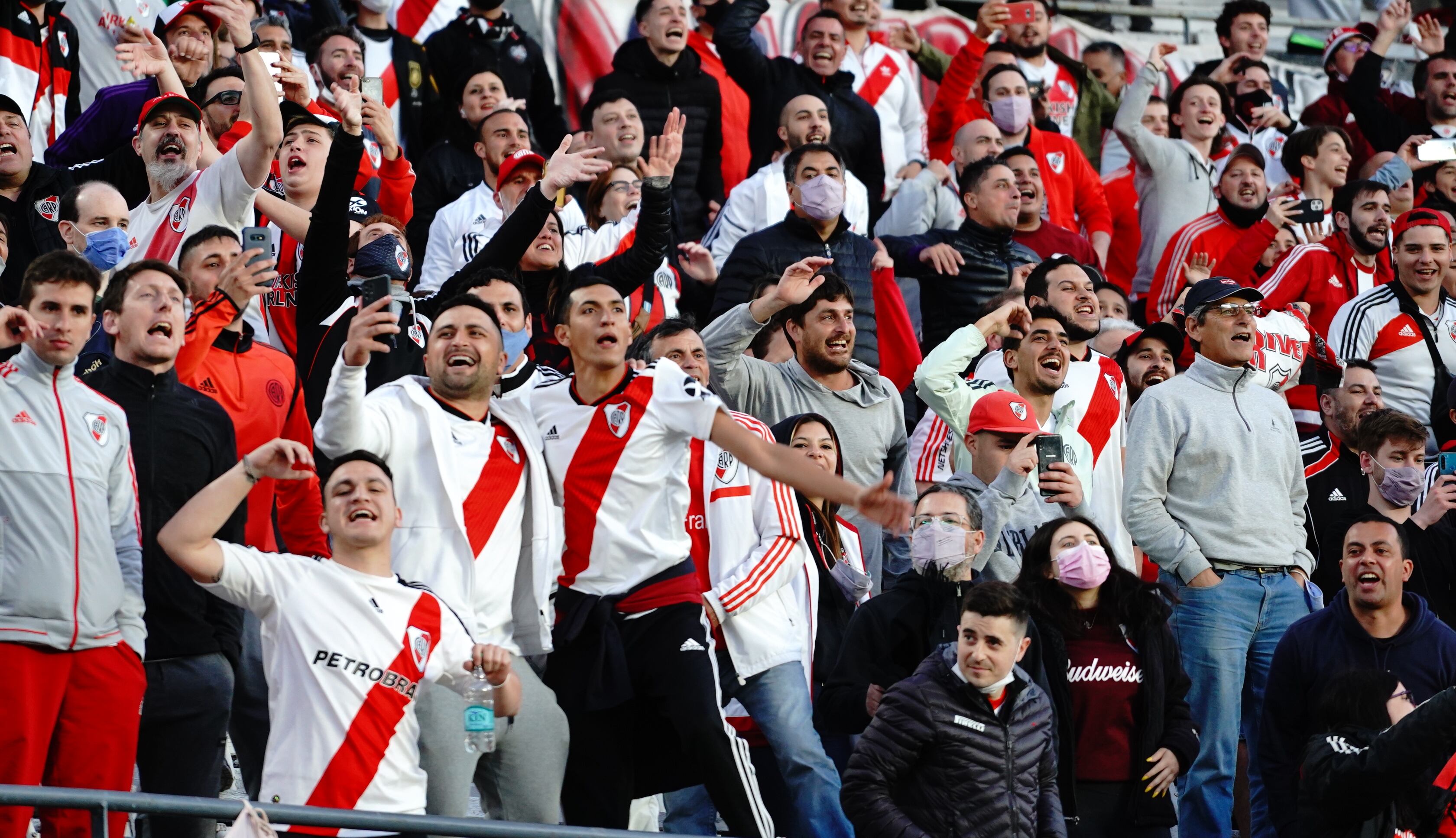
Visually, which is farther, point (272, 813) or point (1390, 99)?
point (1390, 99)

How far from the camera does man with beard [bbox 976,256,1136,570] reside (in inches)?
337

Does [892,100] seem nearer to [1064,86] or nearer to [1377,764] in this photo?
[1064,86]

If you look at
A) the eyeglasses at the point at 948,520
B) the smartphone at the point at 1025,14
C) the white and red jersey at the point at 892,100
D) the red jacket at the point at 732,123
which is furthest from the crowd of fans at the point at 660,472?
the smartphone at the point at 1025,14

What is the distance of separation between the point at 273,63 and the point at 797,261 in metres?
3.02

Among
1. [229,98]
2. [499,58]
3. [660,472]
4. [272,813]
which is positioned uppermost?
[499,58]

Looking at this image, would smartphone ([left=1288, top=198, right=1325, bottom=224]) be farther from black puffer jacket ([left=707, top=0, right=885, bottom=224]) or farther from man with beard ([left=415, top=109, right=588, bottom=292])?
man with beard ([left=415, top=109, right=588, bottom=292])

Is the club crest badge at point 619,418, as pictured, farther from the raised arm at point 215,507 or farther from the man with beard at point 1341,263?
the man with beard at point 1341,263

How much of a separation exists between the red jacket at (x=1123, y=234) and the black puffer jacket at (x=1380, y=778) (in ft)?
21.7

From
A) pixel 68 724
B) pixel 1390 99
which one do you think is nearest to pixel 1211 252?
pixel 1390 99

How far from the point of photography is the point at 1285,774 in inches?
287

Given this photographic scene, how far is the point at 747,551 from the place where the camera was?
283 inches

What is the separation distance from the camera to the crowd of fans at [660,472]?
18.8ft

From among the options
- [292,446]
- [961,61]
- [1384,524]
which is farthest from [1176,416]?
[961,61]

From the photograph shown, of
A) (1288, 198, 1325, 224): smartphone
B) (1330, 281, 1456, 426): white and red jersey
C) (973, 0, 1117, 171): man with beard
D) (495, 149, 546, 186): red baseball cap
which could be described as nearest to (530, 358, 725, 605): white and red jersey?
(495, 149, 546, 186): red baseball cap
